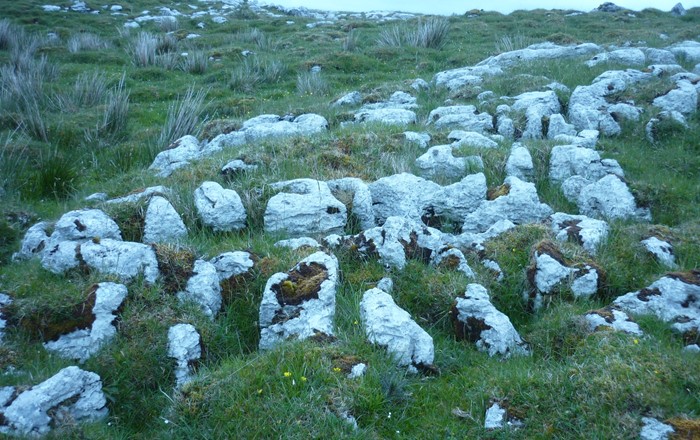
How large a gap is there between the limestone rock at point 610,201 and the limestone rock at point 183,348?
5.63 m

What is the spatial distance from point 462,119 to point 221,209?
19.8 ft

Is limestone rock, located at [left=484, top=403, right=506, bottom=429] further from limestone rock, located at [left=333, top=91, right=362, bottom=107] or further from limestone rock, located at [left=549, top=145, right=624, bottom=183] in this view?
limestone rock, located at [left=333, top=91, right=362, bottom=107]

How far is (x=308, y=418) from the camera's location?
4672mm

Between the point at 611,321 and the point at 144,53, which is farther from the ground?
the point at 611,321

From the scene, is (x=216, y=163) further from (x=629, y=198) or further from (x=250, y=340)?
(x=629, y=198)

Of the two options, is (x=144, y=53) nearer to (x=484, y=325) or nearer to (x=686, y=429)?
(x=484, y=325)

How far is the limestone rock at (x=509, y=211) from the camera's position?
8.07 metres

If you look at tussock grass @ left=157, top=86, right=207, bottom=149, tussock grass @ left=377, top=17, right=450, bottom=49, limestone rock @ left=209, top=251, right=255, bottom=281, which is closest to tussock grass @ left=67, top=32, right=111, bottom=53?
tussock grass @ left=377, top=17, right=450, bottom=49

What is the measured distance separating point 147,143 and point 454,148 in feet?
21.7

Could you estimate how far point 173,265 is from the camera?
645 cm

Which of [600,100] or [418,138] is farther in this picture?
[600,100]

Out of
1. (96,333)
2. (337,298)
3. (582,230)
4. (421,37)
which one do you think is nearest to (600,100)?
(582,230)

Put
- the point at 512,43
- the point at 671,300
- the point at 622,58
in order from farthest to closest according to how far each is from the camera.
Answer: the point at 512,43 < the point at 622,58 < the point at 671,300

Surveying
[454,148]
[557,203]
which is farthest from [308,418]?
[454,148]
